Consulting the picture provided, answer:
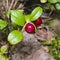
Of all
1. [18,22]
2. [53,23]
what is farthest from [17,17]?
[53,23]

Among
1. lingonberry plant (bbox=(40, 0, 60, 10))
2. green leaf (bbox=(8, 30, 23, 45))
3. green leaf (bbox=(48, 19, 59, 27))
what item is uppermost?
lingonberry plant (bbox=(40, 0, 60, 10))

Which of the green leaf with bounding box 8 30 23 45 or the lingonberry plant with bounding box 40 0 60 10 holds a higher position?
the lingonberry plant with bounding box 40 0 60 10

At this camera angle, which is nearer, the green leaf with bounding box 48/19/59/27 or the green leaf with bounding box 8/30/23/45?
the green leaf with bounding box 8/30/23/45

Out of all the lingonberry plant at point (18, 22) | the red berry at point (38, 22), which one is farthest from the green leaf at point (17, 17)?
the red berry at point (38, 22)

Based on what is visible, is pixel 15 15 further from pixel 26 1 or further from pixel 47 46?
pixel 26 1

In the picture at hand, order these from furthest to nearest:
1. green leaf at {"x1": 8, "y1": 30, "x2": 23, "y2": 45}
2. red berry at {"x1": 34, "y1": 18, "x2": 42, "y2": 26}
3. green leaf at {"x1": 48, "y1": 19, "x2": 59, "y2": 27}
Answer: green leaf at {"x1": 48, "y1": 19, "x2": 59, "y2": 27} < red berry at {"x1": 34, "y1": 18, "x2": 42, "y2": 26} < green leaf at {"x1": 8, "y1": 30, "x2": 23, "y2": 45}

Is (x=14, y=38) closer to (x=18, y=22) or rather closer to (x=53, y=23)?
(x=18, y=22)

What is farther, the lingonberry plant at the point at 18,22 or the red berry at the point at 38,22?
the red berry at the point at 38,22

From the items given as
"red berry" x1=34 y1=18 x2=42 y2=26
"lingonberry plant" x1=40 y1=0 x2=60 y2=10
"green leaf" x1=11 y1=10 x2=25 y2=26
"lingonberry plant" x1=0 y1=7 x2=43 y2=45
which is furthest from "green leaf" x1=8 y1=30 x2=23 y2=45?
"lingonberry plant" x1=40 y1=0 x2=60 y2=10

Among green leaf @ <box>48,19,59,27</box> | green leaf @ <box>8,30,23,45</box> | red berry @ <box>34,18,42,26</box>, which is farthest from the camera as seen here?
green leaf @ <box>48,19,59,27</box>

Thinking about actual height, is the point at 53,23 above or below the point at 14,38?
below

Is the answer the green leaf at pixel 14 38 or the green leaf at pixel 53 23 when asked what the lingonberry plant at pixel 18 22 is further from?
the green leaf at pixel 53 23

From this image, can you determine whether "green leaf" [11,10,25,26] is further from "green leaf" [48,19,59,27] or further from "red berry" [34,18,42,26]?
"green leaf" [48,19,59,27]
